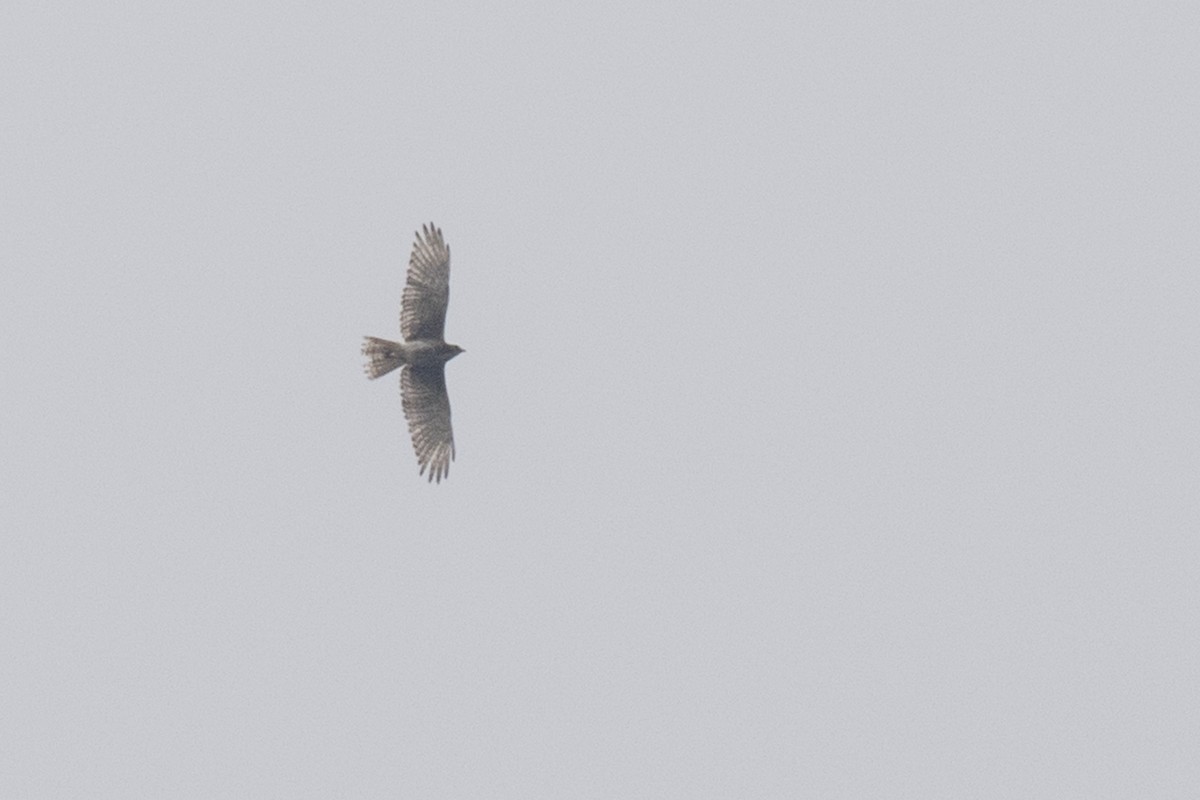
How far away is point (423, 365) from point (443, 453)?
6.12 feet

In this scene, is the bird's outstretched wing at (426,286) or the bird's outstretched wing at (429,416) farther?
the bird's outstretched wing at (429,416)

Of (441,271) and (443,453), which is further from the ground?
(441,271)

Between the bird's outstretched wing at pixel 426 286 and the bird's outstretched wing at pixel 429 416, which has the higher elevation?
the bird's outstretched wing at pixel 426 286

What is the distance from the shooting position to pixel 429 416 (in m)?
34.5

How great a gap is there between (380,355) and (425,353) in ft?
2.69

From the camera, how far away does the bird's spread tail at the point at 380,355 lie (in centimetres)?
3319

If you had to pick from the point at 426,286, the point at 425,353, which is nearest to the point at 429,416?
the point at 425,353

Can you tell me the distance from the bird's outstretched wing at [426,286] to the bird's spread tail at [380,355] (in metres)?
0.38

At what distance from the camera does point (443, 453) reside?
34656mm

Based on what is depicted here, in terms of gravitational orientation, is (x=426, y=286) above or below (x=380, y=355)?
above

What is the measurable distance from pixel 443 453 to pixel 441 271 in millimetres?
3592

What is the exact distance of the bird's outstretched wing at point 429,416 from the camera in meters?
34.1

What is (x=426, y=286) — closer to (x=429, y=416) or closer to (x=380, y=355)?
(x=380, y=355)

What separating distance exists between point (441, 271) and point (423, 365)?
180 cm
